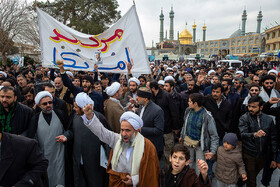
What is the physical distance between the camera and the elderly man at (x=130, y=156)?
6.90ft

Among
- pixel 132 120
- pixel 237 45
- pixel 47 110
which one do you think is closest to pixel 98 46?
pixel 47 110

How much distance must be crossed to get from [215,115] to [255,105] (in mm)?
874

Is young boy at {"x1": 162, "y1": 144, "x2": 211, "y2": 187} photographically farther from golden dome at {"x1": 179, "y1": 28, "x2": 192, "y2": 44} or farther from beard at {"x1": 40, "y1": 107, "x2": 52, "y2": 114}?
golden dome at {"x1": 179, "y1": 28, "x2": 192, "y2": 44}

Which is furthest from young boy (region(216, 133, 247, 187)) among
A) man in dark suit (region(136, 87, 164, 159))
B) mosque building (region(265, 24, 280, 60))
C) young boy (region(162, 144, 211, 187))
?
mosque building (region(265, 24, 280, 60))

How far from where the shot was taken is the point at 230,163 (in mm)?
2926

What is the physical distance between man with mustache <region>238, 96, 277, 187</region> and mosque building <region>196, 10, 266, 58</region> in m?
49.9

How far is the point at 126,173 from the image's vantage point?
2.18m

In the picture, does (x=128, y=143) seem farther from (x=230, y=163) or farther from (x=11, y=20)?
(x=11, y=20)

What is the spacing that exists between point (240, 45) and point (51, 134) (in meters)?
→ 69.7

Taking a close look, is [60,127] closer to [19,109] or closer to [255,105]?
[19,109]

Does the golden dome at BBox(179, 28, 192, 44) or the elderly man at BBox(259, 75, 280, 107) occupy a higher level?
the golden dome at BBox(179, 28, 192, 44)

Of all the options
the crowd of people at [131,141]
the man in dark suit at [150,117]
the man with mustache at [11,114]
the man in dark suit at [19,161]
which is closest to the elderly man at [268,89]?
the crowd of people at [131,141]

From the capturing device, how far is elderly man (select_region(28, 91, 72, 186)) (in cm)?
271

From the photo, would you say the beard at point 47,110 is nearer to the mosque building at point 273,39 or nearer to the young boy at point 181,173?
the young boy at point 181,173
